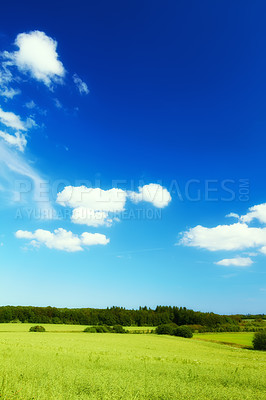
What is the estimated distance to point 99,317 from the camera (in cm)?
12462

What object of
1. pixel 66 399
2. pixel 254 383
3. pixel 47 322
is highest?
pixel 66 399

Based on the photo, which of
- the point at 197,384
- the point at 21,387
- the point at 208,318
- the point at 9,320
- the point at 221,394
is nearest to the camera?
the point at 21,387

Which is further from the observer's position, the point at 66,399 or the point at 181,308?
the point at 181,308

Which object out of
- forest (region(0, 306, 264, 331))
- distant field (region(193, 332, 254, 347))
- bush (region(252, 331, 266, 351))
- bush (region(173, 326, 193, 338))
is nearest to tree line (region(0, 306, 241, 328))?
forest (region(0, 306, 264, 331))

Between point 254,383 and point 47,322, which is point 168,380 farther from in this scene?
point 47,322

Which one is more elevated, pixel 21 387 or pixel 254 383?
pixel 21 387

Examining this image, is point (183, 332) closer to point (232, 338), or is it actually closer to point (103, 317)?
point (232, 338)

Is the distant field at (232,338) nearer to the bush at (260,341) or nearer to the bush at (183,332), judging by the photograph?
the bush at (183,332)

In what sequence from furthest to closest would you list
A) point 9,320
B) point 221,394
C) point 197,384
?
point 9,320 → point 197,384 → point 221,394

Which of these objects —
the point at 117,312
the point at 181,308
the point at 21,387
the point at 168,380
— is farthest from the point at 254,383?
the point at 181,308

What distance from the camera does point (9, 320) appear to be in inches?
4505

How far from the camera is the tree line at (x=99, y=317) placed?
117m

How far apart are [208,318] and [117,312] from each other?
46077 mm

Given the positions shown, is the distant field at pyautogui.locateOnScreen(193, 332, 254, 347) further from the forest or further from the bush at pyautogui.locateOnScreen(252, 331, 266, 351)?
the forest
